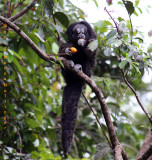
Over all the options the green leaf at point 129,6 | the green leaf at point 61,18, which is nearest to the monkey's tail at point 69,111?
the green leaf at point 61,18

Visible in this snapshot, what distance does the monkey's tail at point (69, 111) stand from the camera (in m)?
3.21

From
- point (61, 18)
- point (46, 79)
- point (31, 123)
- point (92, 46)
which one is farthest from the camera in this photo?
point (46, 79)

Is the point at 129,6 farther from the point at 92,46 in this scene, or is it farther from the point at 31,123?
the point at 31,123

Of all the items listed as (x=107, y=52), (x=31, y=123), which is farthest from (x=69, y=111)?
(x=107, y=52)

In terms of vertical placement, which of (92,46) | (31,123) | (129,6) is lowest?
(31,123)

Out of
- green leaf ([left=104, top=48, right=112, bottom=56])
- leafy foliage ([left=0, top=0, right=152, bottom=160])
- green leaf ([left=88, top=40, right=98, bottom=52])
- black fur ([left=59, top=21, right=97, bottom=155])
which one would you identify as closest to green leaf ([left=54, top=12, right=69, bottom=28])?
leafy foliage ([left=0, top=0, right=152, bottom=160])

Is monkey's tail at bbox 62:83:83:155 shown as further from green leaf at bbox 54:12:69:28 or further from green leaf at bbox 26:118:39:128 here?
green leaf at bbox 54:12:69:28

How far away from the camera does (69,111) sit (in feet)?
11.5

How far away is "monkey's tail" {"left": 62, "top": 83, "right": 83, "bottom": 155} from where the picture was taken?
3.21 m

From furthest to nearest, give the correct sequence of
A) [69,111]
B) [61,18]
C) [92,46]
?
[69,111], [61,18], [92,46]

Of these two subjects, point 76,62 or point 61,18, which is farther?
point 76,62

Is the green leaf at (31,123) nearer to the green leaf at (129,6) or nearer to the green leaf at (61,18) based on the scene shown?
the green leaf at (61,18)

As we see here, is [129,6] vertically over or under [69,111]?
over

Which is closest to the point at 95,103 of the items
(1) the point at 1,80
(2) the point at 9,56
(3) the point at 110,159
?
(3) the point at 110,159
